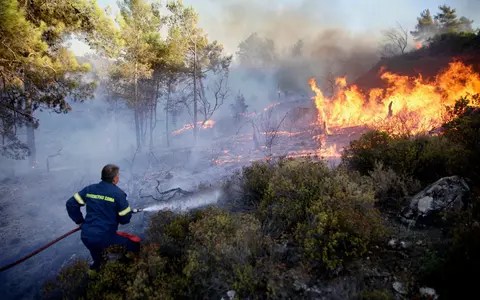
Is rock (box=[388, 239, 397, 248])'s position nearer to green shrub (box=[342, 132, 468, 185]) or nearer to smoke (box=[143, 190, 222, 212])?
green shrub (box=[342, 132, 468, 185])

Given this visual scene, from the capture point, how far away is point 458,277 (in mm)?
2719

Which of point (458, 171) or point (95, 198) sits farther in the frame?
point (458, 171)

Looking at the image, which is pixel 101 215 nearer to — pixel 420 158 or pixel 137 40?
pixel 420 158

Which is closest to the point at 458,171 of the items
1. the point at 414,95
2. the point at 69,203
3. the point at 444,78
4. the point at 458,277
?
the point at 458,277

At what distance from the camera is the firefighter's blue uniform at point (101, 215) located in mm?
4410

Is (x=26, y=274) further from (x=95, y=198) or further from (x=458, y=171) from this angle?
(x=458, y=171)

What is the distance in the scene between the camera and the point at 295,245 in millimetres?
4320

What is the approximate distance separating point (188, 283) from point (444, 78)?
76.8ft

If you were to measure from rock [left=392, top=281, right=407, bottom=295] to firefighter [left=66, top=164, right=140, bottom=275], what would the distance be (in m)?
4.22

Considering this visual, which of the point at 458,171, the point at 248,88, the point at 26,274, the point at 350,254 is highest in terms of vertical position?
the point at 248,88

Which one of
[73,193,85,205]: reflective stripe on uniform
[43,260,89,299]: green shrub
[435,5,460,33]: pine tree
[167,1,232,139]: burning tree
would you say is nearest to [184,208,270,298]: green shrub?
[43,260,89,299]: green shrub

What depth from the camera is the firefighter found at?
4.41 m

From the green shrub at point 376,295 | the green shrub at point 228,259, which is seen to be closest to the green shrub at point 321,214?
the green shrub at point 228,259

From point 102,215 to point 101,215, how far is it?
0.02 m
